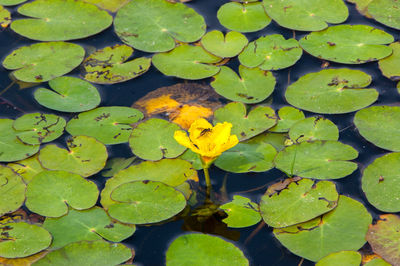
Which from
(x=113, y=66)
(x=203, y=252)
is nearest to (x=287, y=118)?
(x=203, y=252)

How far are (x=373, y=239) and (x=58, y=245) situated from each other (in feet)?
5.39

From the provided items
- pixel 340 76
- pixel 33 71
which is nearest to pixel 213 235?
pixel 340 76

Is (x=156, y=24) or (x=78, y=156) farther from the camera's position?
(x=156, y=24)

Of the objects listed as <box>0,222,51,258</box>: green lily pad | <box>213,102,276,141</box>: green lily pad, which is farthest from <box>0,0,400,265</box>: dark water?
<box>0,222,51,258</box>: green lily pad

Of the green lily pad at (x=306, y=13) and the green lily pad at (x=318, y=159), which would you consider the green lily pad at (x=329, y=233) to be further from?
the green lily pad at (x=306, y=13)

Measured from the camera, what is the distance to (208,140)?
121 inches

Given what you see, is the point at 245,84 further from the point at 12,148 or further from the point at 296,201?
the point at 12,148

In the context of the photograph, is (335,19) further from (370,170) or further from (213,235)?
(213,235)

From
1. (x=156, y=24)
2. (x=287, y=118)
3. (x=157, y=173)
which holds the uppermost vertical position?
(x=156, y=24)

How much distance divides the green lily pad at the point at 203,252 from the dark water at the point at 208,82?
6 centimetres

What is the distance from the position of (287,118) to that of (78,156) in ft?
4.28

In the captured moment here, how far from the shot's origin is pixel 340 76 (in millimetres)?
3859

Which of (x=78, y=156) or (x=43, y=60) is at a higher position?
(x=43, y=60)

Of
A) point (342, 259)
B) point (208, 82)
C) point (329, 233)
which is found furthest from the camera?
point (208, 82)
